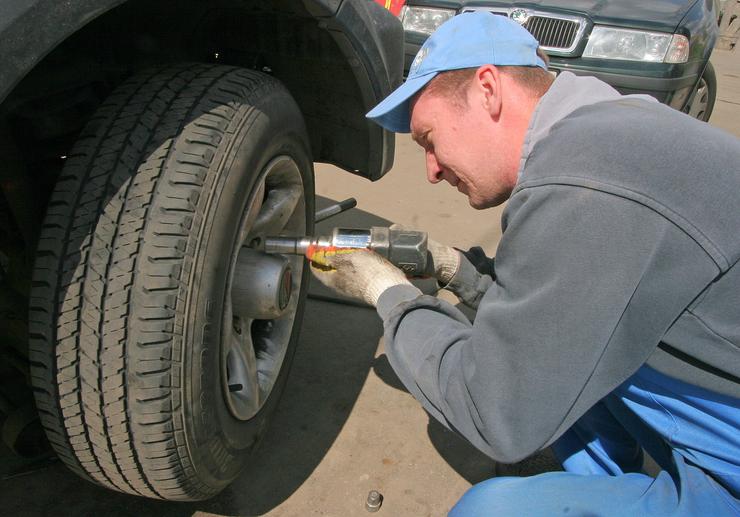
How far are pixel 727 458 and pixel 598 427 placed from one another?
1.41 ft

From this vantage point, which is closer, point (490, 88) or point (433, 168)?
point (490, 88)

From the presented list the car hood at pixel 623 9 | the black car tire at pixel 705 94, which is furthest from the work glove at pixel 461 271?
the black car tire at pixel 705 94

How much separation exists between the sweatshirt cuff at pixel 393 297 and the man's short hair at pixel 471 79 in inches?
17.7

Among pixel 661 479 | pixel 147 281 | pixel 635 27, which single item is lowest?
pixel 661 479

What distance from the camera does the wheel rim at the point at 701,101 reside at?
17.6ft

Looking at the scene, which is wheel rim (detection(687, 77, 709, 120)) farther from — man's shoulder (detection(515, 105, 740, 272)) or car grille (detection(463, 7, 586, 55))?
man's shoulder (detection(515, 105, 740, 272))

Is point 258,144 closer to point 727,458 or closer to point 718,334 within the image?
point 718,334

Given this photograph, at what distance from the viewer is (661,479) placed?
138 centimetres

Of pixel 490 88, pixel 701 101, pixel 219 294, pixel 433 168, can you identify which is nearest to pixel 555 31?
pixel 701 101

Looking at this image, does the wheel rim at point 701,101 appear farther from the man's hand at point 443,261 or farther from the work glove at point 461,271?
the man's hand at point 443,261

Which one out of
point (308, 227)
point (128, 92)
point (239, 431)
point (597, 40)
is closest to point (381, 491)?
point (239, 431)

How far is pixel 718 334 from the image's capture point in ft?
3.58

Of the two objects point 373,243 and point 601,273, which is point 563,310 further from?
point 373,243

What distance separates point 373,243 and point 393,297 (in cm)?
29
